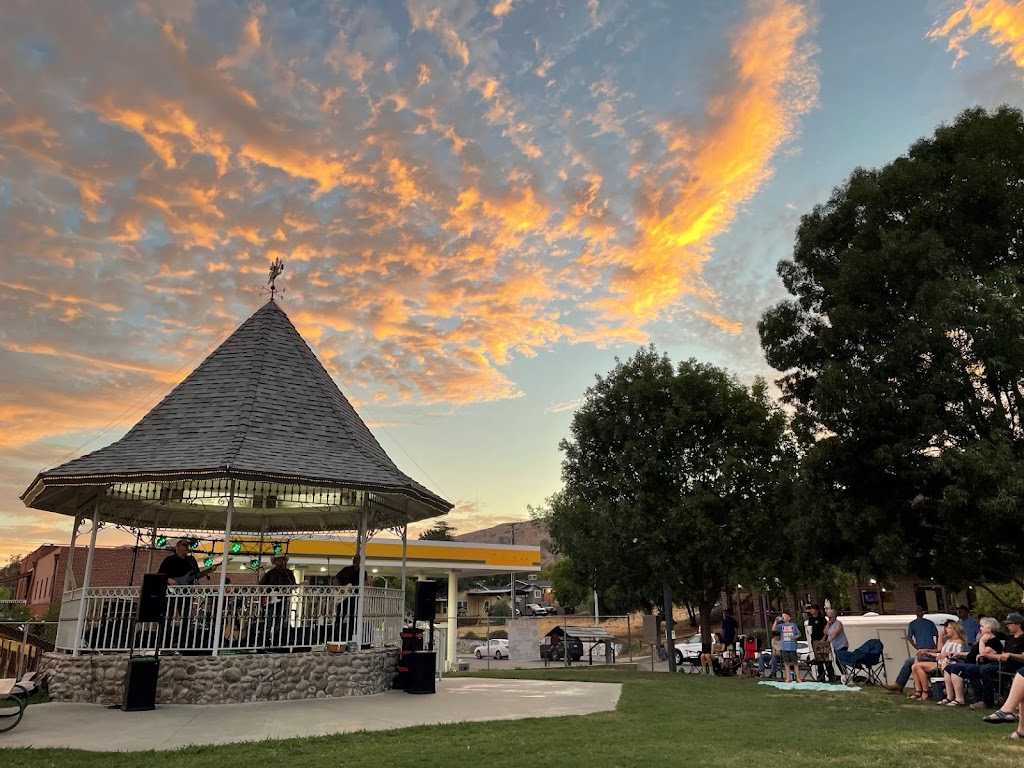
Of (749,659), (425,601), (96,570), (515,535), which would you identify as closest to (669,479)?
(749,659)

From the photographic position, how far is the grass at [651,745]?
20.7ft

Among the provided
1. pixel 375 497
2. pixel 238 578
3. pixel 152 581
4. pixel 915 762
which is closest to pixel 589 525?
pixel 375 497

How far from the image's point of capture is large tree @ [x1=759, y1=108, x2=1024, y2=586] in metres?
13.7

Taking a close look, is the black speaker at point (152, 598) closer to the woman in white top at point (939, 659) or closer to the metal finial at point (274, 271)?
the metal finial at point (274, 271)

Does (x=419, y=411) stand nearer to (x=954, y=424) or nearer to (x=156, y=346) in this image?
(x=156, y=346)

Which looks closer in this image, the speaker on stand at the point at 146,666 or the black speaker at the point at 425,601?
the speaker on stand at the point at 146,666

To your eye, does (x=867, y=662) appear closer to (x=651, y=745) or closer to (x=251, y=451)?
(x=651, y=745)

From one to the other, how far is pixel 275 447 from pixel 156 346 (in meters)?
7.85

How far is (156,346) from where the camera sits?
58.9 ft

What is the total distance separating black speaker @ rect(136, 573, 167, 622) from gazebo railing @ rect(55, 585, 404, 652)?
1169 millimetres

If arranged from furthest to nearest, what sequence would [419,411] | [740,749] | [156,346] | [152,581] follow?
[419,411]
[156,346]
[152,581]
[740,749]

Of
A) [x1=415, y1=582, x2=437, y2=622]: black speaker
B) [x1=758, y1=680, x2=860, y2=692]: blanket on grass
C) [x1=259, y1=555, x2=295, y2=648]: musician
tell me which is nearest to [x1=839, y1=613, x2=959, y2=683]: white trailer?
[x1=758, y1=680, x2=860, y2=692]: blanket on grass

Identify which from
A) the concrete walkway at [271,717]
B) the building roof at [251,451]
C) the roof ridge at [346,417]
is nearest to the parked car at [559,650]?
the building roof at [251,451]

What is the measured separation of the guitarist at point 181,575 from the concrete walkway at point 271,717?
5.02 ft
